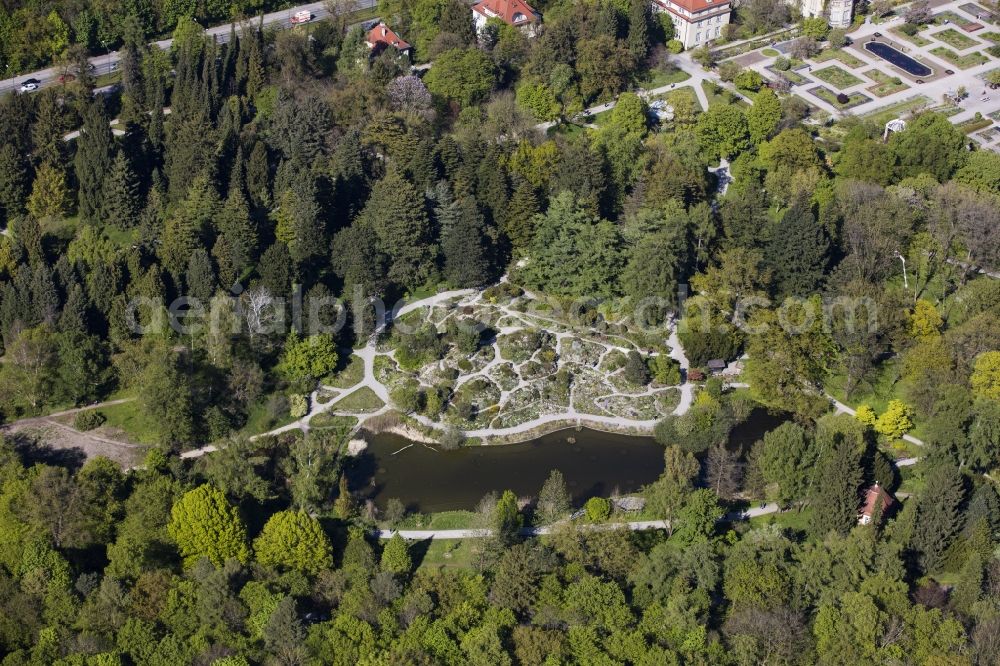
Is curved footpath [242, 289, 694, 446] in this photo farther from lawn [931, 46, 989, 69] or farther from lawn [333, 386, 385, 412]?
lawn [931, 46, 989, 69]

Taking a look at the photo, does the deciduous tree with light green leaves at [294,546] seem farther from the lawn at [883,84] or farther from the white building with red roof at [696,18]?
the lawn at [883,84]

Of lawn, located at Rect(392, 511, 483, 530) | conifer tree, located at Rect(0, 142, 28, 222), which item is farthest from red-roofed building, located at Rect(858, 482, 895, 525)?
conifer tree, located at Rect(0, 142, 28, 222)

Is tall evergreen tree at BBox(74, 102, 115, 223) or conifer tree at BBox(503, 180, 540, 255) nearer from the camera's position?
conifer tree at BBox(503, 180, 540, 255)

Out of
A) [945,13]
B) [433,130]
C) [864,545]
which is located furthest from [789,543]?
[945,13]

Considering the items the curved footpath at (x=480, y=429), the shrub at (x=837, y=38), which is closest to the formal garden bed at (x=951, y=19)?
the shrub at (x=837, y=38)

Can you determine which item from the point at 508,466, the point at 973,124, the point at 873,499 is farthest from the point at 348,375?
the point at 973,124

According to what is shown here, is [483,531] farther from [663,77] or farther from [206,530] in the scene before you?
[663,77]

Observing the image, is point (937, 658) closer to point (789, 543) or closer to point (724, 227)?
point (789, 543)
